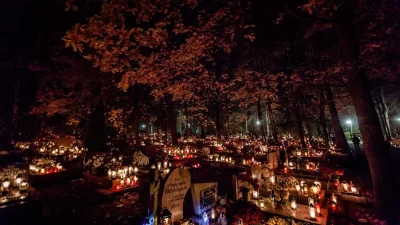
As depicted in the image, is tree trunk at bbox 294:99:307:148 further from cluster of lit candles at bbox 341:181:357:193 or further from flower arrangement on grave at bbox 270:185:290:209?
flower arrangement on grave at bbox 270:185:290:209

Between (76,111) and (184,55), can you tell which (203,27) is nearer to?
(184,55)

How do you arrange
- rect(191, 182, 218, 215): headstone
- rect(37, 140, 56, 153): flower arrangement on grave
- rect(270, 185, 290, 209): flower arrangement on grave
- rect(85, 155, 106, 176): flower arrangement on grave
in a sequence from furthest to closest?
rect(37, 140, 56, 153): flower arrangement on grave → rect(85, 155, 106, 176): flower arrangement on grave → rect(270, 185, 290, 209): flower arrangement on grave → rect(191, 182, 218, 215): headstone

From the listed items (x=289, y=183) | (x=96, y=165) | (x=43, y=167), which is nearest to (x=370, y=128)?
(x=289, y=183)

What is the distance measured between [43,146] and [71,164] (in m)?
7.47

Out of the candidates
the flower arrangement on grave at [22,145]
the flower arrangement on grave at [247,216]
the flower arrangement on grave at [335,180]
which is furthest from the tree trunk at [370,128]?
the flower arrangement on grave at [22,145]

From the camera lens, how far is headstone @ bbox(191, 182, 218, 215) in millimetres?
6506

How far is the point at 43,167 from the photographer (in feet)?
40.5

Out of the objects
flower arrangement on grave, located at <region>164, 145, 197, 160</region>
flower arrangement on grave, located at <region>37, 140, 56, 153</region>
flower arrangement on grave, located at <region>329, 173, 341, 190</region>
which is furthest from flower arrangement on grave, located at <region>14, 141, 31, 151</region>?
flower arrangement on grave, located at <region>329, 173, 341, 190</region>

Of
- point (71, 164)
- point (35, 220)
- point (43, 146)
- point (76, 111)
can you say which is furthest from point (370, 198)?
point (43, 146)

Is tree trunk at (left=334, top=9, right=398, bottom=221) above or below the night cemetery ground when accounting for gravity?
above

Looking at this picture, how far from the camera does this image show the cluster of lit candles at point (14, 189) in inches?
297

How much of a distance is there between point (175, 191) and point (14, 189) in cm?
678

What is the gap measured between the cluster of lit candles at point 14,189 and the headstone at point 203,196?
6171mm

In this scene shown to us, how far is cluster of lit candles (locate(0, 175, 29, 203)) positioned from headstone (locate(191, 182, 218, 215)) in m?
6.17
